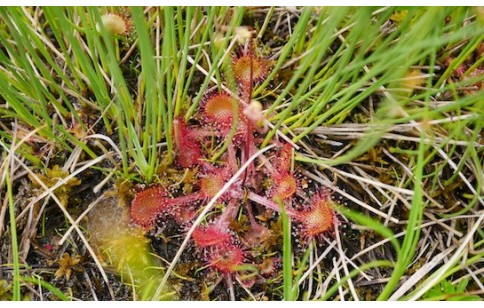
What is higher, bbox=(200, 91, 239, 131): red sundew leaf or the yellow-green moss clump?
bbox=(200, 91, 239, 131): red sundew leaf

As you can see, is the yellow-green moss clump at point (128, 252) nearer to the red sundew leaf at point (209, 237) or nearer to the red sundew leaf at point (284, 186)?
the red sundew leaf at point (209, 237)

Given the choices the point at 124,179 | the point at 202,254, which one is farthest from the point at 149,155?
the point at 202,254

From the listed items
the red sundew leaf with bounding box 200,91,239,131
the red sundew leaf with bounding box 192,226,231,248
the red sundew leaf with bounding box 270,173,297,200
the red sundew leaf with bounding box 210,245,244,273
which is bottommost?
the red sundew leaf with bounding box 210,245,244,273

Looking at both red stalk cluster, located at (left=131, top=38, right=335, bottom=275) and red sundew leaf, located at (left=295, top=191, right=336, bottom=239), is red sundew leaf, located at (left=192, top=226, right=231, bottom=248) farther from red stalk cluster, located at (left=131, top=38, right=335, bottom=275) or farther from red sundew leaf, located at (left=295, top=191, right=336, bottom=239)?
red sundew leaf, located at (left=295, top=191, right=336, bottom=239)

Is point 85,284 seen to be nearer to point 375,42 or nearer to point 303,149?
point 303,149

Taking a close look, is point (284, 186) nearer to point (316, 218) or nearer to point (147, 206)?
point (316, 218)

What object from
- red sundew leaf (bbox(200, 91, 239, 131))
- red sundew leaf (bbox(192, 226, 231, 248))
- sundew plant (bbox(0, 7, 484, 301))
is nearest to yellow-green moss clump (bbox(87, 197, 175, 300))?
sundew plant (bbox(0, 7, 484, 301))
